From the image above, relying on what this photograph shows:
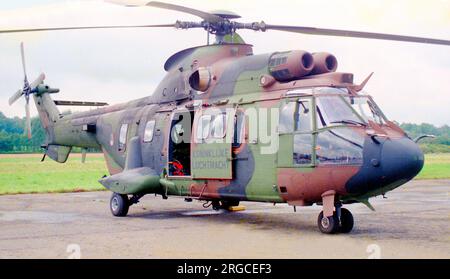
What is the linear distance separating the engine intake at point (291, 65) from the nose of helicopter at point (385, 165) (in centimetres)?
204

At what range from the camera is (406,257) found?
7906mm

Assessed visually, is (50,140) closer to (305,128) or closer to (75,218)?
(75,218)

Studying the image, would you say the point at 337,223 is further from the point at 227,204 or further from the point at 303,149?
the point at 227,204

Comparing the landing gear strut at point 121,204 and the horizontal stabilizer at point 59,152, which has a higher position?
the horizontal stabilizer at point 59,152

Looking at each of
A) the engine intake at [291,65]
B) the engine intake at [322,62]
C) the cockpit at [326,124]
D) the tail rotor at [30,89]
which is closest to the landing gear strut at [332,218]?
the cockpit at [326,124]

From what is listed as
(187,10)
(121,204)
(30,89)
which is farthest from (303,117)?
(30,89)

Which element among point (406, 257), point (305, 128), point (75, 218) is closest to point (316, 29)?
point (305, 128)

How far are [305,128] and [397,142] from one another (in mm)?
1489

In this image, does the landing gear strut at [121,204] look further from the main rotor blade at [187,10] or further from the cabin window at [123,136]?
the main rotor blade at [187,10]

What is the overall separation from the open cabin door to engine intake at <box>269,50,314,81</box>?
45.6 inches

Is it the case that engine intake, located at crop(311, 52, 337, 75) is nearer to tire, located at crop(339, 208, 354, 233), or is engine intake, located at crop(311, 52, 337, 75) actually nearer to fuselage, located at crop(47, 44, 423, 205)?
fuselage, located at crop(47, 44, 423, 205)

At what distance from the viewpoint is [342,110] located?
32.2ft

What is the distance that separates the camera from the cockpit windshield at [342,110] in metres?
9.71

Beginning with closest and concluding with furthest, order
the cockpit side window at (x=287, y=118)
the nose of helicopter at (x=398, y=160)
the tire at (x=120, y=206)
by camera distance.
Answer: the nose of helicopter at (x=398, y=160), the cockpit side window at (x=287, y=118), the tire at (x=120, y=206)
